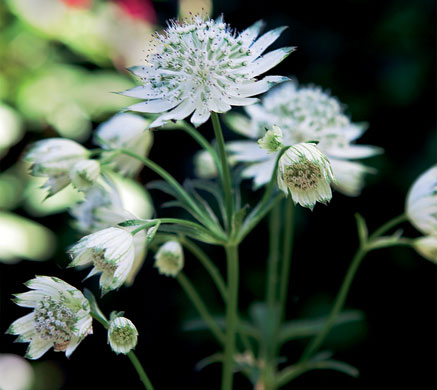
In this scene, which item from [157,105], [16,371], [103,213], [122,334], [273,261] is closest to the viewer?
[122,334]

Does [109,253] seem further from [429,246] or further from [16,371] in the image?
[16,371]

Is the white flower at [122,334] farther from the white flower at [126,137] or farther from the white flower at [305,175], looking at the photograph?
the white flower at [126,137]

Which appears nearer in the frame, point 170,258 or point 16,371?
point 170,258

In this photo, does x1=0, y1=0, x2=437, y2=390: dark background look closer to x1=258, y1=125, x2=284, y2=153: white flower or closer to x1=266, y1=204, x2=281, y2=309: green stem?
x1=266, y1=204, x2=281, y2=309: green stem

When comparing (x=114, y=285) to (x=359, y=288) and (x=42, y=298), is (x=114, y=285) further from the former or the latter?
(x=359, y=288)

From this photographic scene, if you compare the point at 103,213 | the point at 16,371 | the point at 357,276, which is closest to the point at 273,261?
the point at 103,213

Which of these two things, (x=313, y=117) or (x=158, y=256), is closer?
(x=158, y=256)

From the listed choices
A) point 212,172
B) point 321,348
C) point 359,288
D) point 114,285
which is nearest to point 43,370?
point 321,348

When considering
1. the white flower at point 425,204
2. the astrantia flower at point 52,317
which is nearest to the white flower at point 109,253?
the astrantia flower at point 52,317
